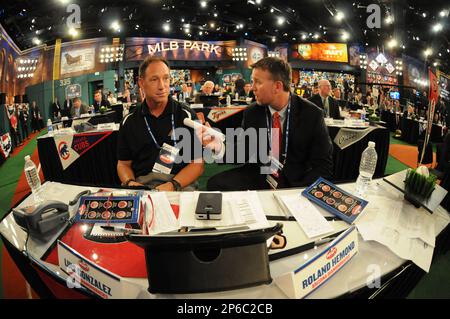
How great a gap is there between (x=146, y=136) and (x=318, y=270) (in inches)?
56.5

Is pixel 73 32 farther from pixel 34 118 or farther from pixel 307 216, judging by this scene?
pixel 307 216

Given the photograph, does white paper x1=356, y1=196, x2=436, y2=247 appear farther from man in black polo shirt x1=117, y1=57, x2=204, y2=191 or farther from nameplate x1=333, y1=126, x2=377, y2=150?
nameplate x1=333, y1=126, x2=377, y2=150

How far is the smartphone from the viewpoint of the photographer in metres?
1.12

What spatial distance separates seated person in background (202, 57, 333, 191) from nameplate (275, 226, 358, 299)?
3.33ft

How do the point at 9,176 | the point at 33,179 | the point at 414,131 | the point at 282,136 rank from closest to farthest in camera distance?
1. the point at 33,179
2. the point at 282,136
3. the point at 9,176
4. the point at 414,131

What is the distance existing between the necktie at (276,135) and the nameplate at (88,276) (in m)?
1.49

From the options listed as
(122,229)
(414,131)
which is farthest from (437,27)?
(122,229)

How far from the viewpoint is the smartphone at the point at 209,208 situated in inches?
44.0

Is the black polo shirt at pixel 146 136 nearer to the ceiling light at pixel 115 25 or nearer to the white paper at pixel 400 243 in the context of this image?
the white paper at pixel 400 243

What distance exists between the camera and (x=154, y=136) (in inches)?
73.6

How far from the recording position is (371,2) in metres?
8.44

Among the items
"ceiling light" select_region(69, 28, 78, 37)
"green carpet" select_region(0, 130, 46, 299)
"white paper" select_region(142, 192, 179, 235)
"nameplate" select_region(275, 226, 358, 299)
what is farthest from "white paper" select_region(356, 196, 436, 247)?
"ceiling light" select_region(69, 28, 78, 37)

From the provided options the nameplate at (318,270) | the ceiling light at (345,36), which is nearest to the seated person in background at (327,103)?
the nameplate at (318,270)
